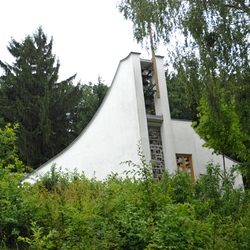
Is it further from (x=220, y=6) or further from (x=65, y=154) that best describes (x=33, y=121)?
(x=220, y=6)

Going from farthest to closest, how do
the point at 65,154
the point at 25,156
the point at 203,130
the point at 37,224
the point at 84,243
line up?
the point at 25,156 < the point at 65,154 < the point at 203,130 < the point at 37,224 < the point at 84,243

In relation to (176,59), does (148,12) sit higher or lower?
higher

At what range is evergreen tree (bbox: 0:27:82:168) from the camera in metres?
28.1

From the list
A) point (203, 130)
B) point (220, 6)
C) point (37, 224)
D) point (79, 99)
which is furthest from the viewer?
point (79, 99)

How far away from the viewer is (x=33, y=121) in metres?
28.8

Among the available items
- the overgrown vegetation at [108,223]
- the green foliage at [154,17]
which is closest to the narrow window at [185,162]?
the green foliage at [154,17]

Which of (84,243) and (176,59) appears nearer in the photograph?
(84,243)

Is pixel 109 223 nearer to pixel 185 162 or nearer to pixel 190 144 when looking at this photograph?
pixel 185 162

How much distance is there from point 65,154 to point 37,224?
1052 centimetres

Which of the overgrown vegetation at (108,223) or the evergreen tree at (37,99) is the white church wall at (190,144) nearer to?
the overgrown vegetation at (108,223)

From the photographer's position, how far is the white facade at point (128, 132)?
615 inches

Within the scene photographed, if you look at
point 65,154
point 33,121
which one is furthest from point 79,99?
point 65,154

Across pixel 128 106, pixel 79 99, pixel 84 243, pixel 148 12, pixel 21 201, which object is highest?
pixel 79 99

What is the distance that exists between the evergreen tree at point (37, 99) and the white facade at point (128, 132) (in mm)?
11045
